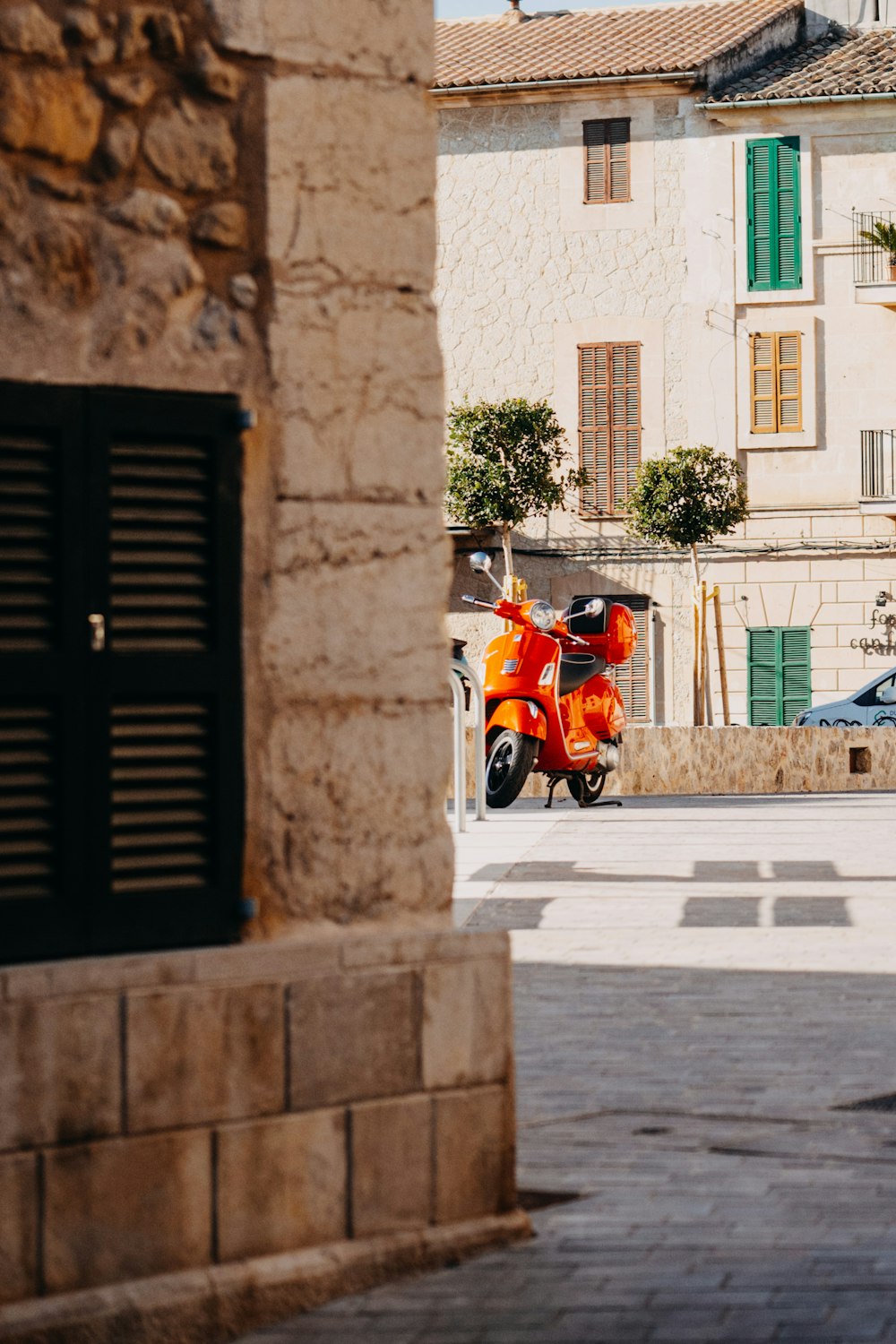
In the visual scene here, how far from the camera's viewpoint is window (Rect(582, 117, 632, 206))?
37.3 m

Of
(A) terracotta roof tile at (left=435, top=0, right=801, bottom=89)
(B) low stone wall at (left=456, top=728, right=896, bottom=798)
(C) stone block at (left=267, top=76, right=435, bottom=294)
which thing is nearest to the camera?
(C) stone block at (left=267, top=76, right=435, bottom=294)

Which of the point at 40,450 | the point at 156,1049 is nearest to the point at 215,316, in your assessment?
the point at 40,450

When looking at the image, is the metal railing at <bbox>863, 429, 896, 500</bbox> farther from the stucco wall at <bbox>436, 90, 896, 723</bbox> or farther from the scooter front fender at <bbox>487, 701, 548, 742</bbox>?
the scooter front fender at <bbox>487, 701, 548, 742</bbox>

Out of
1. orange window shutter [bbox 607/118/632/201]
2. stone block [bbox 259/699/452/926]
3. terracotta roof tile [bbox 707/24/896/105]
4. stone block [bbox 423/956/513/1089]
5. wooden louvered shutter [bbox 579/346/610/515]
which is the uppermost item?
terracotta roof tile [bbox 707/24/896/105]

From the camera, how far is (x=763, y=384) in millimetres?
36219

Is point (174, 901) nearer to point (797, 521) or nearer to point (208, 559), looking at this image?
point (208, 559)

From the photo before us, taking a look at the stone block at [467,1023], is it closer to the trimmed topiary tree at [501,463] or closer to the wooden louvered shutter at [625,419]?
the trimmed topiary tree at [501,463]

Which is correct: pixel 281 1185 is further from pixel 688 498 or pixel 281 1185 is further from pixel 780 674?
pixel 780 674

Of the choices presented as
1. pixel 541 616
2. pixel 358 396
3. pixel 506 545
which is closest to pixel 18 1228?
pixel 358 396

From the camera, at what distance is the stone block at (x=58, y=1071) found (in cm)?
394

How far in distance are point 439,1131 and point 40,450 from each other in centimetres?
158

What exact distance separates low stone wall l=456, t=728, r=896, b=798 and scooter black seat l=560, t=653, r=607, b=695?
371 centimetres

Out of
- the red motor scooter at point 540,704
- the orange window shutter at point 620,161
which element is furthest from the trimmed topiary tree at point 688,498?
the red motor scooter at point 540,704

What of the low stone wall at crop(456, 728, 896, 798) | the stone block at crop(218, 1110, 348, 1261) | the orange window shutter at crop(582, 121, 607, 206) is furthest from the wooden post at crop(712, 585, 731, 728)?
the stone block at crop(218, 1110, 348, 1261)
